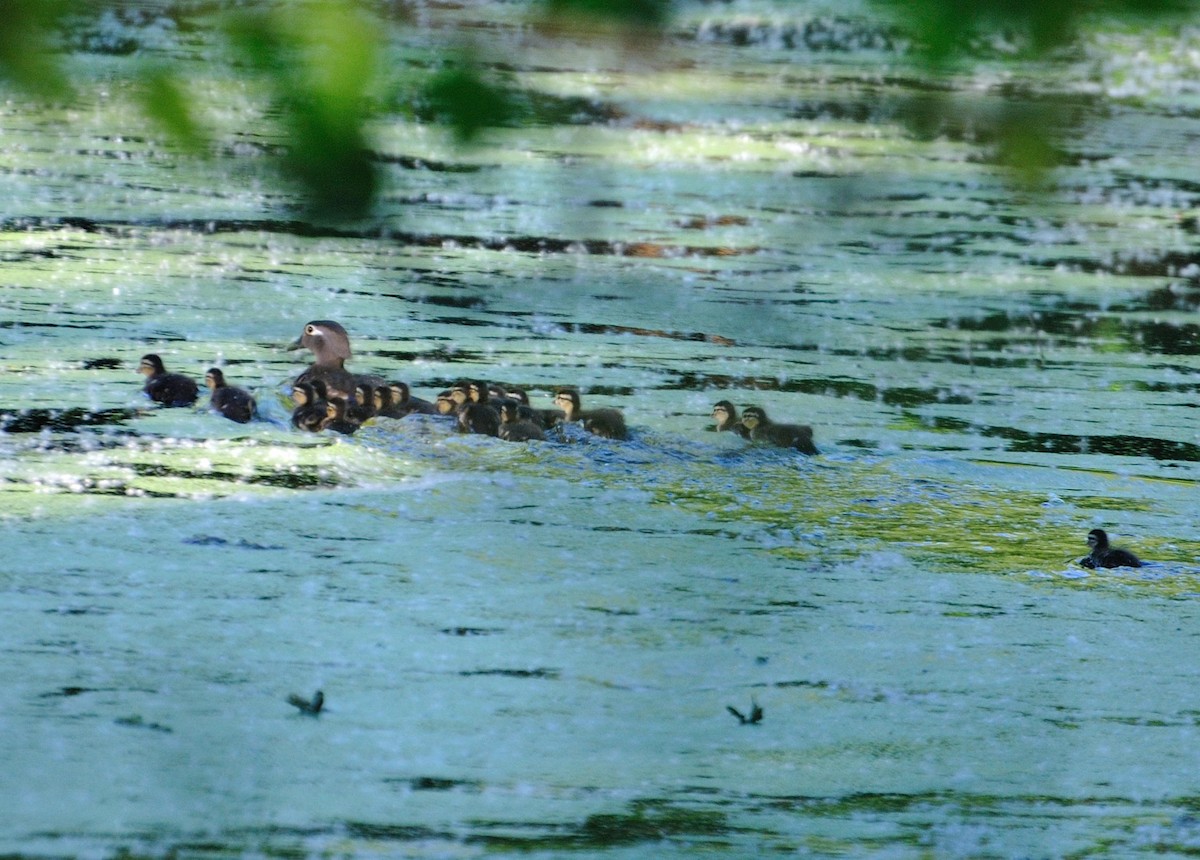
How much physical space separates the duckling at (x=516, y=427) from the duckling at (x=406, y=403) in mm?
219

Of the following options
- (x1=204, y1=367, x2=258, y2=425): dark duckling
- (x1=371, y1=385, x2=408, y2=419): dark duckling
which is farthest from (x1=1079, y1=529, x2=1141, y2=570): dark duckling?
(x1=204, y1=367, x2=258, y2=425): dark duckling

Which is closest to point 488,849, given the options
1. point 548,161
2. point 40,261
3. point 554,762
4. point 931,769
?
point 554,762

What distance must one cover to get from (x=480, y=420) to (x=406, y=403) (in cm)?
26

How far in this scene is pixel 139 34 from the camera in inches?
33.5

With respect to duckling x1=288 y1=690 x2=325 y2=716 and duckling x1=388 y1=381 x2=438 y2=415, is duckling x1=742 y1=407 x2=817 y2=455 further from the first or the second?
duckling x1=288 y1=690 x2=325 y2=716

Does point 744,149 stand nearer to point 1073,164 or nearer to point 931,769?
point 931,769

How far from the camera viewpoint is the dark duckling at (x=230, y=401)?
434 cm

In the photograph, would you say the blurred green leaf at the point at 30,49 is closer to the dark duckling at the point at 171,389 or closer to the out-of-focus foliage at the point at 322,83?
the out-of-focus foliage at the point at 322,83

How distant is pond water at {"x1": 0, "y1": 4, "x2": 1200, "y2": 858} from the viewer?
2.98ft

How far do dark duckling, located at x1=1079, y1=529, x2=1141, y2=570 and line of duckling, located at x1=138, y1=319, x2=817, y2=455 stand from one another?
2.58ft

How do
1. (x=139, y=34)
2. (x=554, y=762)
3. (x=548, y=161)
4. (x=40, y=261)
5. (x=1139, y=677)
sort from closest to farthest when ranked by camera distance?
(x=139, y=34) < (x=548, y=161) < (x=554, y=762) < (x=1139, y=677) < (x=40, y=261)

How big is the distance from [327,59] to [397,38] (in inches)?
2.8

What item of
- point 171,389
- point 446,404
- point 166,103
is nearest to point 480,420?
point 446,404

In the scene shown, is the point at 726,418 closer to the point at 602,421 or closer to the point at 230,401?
the point at 602,421
